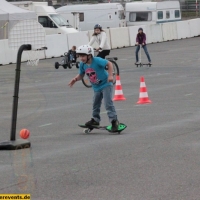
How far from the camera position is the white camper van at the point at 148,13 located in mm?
54094

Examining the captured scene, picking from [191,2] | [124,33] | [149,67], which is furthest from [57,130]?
[191,2]

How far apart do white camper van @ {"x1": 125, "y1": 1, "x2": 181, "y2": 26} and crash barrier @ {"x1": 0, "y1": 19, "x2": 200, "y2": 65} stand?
7.50 feet

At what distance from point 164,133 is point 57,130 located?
2.14 meters

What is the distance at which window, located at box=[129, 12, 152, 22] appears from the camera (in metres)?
54.4

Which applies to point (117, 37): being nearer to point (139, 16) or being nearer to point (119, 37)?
point (119, 37)

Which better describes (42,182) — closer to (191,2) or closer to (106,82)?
(106,82)

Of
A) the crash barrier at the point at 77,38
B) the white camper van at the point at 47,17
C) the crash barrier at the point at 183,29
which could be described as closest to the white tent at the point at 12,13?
the crash barrier at the point at 77,38

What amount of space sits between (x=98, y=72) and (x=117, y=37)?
3334 centimetres

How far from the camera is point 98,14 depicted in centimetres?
5269

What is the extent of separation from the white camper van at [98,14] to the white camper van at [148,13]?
2027 mm

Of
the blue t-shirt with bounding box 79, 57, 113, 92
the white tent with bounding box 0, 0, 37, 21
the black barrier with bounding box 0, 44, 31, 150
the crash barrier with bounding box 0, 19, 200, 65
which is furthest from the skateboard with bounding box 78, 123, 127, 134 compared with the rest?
the crash barrier with bounding box 0, 19, 200, 65

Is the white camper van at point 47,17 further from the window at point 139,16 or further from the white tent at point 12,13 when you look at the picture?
the white tent at point 12,13

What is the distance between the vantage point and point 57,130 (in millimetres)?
13398

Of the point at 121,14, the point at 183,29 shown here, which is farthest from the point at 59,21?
the point at 183,29
